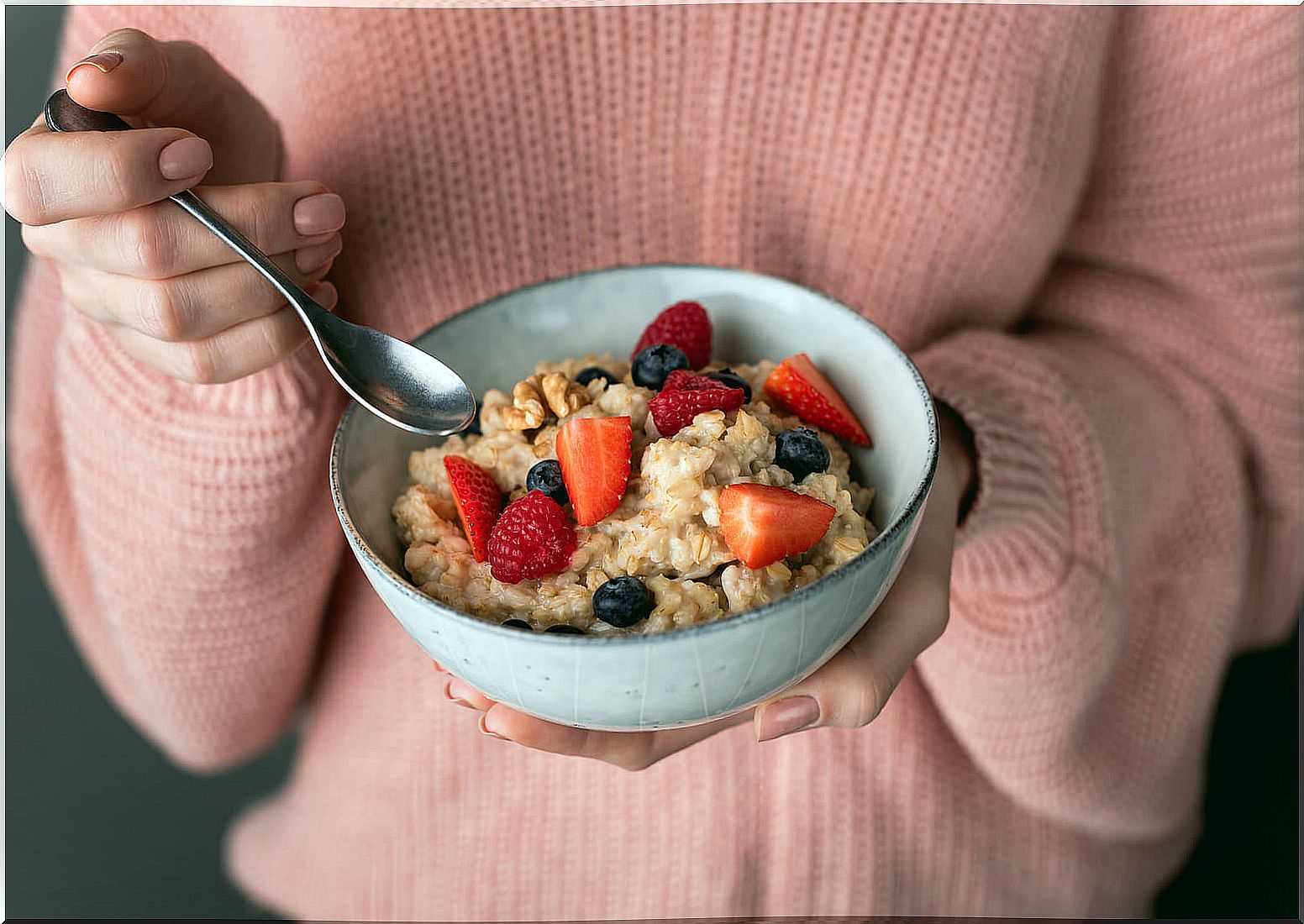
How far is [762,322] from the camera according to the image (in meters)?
0.76

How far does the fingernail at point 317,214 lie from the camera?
0.64 meters

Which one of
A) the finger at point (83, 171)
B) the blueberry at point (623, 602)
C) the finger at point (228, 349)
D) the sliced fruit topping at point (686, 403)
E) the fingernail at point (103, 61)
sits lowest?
the blueberry at point (623, 602)

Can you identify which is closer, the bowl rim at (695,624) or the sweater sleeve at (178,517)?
the bowl rim at (695,624)

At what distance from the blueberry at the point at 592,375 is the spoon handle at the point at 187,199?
22 centimetres

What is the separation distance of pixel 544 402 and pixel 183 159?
29 cm

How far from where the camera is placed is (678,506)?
59cm

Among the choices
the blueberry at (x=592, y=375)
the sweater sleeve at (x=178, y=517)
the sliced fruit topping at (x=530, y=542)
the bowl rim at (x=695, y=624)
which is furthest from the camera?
the sweater sleeve at (x=178, y=517)

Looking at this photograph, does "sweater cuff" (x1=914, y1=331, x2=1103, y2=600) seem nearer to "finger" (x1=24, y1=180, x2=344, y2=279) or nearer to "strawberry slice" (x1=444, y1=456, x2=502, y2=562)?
"strawberry slice" (x1=444, y1=456, x2=502, y2=562)

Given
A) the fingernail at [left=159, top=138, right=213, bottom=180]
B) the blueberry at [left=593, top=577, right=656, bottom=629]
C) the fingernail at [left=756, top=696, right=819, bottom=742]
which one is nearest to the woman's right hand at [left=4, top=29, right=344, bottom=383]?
the fingernail at [left=159, top=138, right=213, bottom=180]

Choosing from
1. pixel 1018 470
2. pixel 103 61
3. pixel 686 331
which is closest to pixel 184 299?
pixel 103 61

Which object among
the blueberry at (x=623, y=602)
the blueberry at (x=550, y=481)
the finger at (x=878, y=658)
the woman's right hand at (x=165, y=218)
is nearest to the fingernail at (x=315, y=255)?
the woman's right hand at (x=165, y=218)

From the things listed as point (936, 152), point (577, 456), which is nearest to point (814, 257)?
point (936, 152)

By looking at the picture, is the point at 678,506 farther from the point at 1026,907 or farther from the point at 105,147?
the point at 1026,907

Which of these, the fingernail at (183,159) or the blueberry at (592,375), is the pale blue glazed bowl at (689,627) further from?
the fingernail at (183,159)
